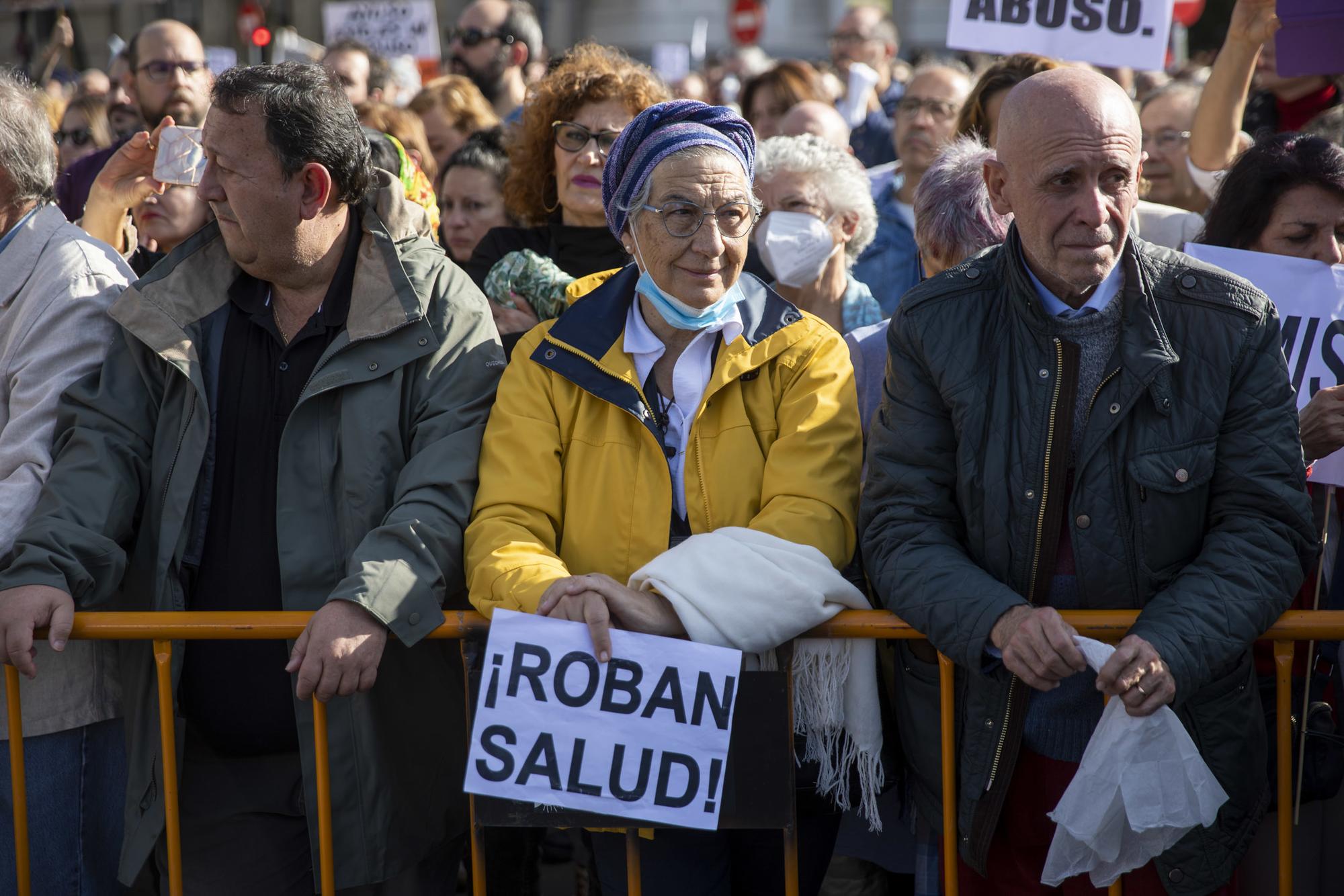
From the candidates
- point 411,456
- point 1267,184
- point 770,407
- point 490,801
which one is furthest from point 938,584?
point 1267,184

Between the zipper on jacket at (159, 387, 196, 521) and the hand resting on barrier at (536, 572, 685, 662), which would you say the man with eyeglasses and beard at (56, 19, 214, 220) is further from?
the hand resting on barrier at (536, 572, 685, 662)

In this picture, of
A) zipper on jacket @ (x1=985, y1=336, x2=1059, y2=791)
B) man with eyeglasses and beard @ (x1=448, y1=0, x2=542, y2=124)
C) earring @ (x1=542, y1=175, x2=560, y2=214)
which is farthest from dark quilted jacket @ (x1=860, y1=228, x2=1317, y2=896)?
man with eyeglasses and beard @ (x1=448, y1=0, x2=542, y2=124)

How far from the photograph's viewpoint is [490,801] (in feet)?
9.18

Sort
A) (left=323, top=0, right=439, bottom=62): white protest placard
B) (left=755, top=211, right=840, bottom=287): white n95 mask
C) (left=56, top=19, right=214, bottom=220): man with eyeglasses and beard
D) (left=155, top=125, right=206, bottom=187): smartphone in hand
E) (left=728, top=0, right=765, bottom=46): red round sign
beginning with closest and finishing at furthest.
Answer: (left=155, top=125, right=206, bottom=187): smartphone in hand < (left=755, top=211, right=840, bottom=287): white n95 mask < (left=56, top=19, right=214, bottom=220): man with eyeglasses and beard < (left=323, top=0, right=439, bottom=62): white protest placard < (left=728, top=0, right=765, bottom=46): red round sign

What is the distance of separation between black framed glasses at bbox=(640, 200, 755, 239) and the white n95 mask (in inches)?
49.8

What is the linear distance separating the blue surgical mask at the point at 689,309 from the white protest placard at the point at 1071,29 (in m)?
3.46

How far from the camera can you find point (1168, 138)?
18.5ft

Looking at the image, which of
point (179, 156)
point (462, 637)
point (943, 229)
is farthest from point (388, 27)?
point (462, 637)

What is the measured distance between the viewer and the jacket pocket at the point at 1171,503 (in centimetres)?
260

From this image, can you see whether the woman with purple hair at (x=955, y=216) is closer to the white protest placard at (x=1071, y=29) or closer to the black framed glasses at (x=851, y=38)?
the white protest placard at (x=1071, y=29)

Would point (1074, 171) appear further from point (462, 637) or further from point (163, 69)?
point (163, 69)

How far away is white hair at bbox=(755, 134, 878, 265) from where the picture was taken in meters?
4.43

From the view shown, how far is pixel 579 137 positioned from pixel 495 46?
Answer: 4490 mm

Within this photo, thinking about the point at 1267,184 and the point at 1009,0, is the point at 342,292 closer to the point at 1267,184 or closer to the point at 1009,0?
the point at 1267,184
